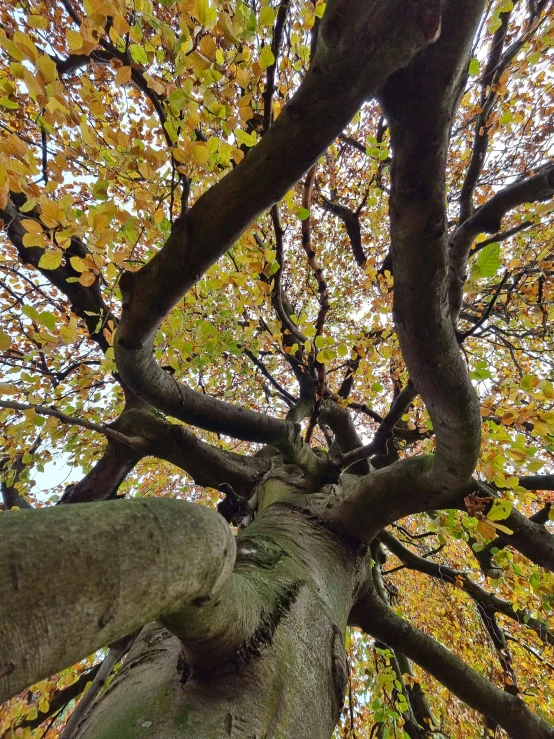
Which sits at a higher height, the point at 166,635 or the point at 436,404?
the point at 436,404

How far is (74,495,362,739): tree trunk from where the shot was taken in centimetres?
122

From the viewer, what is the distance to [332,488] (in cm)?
299

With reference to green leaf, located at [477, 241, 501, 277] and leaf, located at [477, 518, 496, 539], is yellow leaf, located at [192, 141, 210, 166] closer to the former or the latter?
green leaf, located at [477, 241, 501, 277]

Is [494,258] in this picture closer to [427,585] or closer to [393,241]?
[393,241]

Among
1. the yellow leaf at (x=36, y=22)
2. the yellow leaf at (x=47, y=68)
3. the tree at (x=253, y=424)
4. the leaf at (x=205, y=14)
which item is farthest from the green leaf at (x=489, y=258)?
the yellow leaf at (x=36, y=22)

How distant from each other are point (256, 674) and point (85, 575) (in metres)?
1.05

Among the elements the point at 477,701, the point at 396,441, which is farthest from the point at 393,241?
the point at 477,701

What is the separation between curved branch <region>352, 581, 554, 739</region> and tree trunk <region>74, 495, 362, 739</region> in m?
0.77

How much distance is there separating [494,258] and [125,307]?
5.15 ft

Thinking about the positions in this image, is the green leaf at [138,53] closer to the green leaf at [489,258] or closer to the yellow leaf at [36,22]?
the yellow leaf at [36,22]

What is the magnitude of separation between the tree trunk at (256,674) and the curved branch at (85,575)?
38cm

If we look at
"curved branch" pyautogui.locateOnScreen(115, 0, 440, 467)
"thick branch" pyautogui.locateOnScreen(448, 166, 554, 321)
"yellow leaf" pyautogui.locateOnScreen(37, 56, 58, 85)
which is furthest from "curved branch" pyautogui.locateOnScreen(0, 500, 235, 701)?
"yellow leaf" pyautogui.locateOnScreen(37, 56, 58, 85)

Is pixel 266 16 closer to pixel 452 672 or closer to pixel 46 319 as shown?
pixel 46 319

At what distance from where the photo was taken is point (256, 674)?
140 cm
